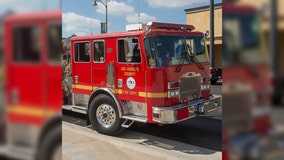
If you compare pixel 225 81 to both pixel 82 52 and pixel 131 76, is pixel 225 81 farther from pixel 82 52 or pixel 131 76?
pixel 82 52

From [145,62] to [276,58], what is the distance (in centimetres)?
387

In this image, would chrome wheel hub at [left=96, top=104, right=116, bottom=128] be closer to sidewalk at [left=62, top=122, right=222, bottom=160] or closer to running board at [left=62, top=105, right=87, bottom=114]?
sidewalk at [left=62, top=122, right=222, bottom=160]

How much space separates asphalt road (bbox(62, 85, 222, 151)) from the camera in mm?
4458

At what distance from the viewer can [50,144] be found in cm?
83

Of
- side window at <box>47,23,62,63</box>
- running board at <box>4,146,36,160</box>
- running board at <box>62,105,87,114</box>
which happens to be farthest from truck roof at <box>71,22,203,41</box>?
running board at <box>4,146,36,160</box>

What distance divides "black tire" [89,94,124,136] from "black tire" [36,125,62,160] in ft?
12.5

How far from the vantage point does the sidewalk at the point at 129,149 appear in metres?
3.34

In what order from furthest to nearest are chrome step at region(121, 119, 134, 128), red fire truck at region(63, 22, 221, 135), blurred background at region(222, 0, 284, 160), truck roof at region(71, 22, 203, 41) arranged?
chrome step at region(121, 119, 134, 128), red fire truck at region(63, 22, 221, 135), truck roof at region(71, 22, 203, 41), blurred background at region(222, 0, 284, 160)

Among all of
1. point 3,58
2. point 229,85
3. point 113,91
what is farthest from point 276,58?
point 113,91

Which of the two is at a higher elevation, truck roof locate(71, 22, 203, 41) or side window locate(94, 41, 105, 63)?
truck roof locate(71, 22, 203, 41)

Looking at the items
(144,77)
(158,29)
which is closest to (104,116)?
(144,77)

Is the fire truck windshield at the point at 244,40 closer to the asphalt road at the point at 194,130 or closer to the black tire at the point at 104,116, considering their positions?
the asphalt road at the point at 194,130

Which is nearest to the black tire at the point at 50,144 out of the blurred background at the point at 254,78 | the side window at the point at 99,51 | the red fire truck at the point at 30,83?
the red fire truck at the point at 30,83

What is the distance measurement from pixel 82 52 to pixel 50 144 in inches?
184
